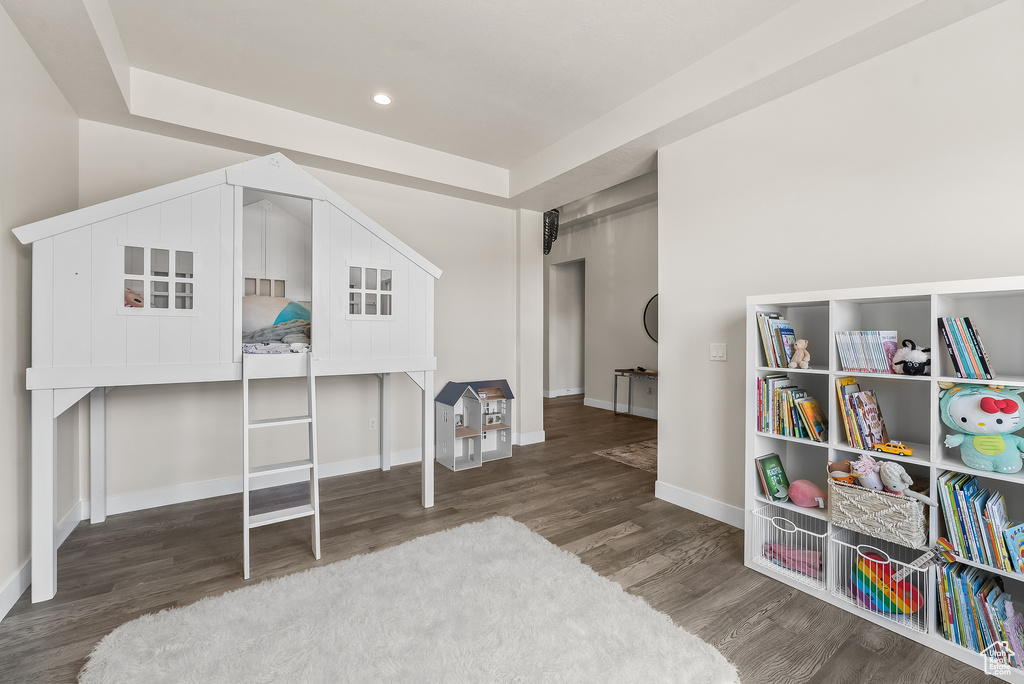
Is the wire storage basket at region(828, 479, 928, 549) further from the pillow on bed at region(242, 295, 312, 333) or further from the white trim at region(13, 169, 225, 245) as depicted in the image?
the white trim at region(13, 169, 225, 245)

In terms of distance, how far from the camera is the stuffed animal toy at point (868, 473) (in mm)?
1918

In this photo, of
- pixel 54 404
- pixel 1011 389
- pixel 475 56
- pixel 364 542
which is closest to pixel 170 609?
pixel 364 542

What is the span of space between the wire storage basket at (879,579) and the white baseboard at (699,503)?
2.34ft

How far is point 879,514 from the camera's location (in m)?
1.85

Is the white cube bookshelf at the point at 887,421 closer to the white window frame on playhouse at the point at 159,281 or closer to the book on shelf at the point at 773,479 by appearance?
the book on shelf at the point at 773,479

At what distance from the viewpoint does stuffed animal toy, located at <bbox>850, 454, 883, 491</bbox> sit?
1918mm

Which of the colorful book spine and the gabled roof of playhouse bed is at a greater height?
the gabled roof of playhouse bed

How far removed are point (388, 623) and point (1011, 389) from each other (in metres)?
2.47

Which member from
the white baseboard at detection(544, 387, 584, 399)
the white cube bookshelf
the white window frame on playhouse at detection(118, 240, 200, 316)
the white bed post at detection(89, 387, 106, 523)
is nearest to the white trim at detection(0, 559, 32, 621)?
the white bed post at detection(89, 387, 106, 523)

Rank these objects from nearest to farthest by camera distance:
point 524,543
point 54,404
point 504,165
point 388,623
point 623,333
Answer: point 388,623, point 54,404, point 524,543, point 504,165, point 623,333

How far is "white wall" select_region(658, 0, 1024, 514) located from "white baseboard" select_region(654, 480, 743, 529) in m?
0.02

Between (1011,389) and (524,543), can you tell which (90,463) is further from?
(1011,389)

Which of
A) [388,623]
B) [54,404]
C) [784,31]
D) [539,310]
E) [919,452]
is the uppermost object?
[784,31]

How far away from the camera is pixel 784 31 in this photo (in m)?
2.23
